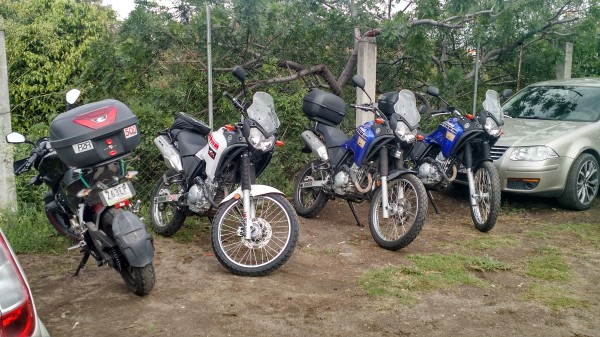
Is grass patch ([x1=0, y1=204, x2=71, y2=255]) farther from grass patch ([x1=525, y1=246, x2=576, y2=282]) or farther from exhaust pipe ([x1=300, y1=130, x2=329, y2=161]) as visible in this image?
grass patch ([x1=525, y1=246, x2=576, y2=282])

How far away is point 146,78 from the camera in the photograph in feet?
23.3

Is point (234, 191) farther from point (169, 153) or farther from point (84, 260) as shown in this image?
point (84, 260)

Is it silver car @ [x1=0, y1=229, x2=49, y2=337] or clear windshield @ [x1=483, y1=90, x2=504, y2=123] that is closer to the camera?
silver car @ [x1=0, y1=229, x2=49, y2=337]

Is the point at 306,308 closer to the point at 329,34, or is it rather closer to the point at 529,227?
the point at 529,227

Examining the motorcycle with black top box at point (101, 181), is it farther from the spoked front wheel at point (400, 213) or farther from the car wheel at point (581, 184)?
the car wheel at point (581, 184)

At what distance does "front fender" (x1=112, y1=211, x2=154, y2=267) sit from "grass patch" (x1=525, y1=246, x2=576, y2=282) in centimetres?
312

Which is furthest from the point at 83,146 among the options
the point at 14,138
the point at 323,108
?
the point at 323,108

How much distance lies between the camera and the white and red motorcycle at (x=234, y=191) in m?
4.91

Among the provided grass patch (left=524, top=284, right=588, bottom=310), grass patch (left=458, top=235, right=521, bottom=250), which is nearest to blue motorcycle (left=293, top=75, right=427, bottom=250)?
grass patch (left=458, top=235, right=521, bottom=250)

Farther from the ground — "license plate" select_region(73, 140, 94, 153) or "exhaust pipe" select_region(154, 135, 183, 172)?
"license plate" select_region(73, 140, 94, 153)

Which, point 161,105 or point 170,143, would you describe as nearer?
point 170,143

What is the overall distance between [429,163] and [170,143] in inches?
116

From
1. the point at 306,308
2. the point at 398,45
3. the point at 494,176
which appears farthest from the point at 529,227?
the point at 306,308

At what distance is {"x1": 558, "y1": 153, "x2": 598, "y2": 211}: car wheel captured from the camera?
7555mm
